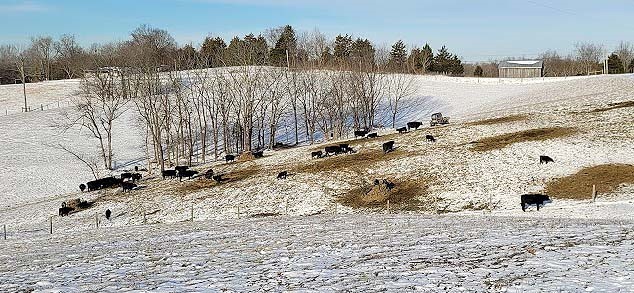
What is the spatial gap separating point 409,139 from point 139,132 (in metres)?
44.1

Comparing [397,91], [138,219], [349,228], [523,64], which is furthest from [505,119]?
[523,64]

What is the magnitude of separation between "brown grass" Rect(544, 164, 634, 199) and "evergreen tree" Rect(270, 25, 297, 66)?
83359 mm

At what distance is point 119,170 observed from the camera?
192ft

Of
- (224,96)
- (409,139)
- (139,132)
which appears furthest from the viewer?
(139,132)

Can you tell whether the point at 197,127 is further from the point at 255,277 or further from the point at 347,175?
the point at 255,277

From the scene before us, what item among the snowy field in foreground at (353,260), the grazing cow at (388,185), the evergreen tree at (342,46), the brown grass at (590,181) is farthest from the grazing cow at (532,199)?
the evergreen tree at (342,46)

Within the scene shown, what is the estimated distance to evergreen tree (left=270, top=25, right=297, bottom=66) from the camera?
114m

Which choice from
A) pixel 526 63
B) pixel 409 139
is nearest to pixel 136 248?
pixel 409 139

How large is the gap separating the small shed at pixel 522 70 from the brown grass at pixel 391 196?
102 metres

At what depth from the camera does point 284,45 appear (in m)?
124

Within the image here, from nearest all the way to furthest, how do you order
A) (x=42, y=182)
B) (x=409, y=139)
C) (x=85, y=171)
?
(x=409, y=139)
(x=42, y=182)
(x=85, y=171)

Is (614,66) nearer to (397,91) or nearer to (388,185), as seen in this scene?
(397,91)

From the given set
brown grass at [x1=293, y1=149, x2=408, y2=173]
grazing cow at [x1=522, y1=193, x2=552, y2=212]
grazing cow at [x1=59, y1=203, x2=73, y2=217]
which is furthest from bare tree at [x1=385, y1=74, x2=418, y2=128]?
grazing cow at [x1=522, y1=193, x2=552, y2=212]

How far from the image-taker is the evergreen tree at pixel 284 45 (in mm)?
113900
